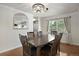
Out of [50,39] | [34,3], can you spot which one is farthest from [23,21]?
[50,39]

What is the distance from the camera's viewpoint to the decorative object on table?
167 cm

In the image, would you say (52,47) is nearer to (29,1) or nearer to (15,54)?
(15,54)

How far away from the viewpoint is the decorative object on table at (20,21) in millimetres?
1672

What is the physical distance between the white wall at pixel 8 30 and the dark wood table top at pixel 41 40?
0.21 m

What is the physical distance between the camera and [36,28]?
167 cm

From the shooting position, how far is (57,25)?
67.2 inches

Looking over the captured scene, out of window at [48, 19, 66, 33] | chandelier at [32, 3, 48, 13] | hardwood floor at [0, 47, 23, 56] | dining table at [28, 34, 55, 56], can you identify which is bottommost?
hardwood floor at [0, 47, 23, 56]

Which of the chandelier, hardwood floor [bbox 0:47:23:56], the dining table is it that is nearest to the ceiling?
the chandelier

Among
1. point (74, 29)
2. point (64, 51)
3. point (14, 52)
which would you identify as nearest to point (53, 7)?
point (74, 29)

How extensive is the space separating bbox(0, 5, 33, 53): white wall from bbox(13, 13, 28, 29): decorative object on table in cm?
6

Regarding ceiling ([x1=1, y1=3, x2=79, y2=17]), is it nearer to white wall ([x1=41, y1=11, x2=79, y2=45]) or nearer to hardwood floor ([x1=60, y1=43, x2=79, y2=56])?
white wall ([x1=41, y1=11, x2=79, y2=45])

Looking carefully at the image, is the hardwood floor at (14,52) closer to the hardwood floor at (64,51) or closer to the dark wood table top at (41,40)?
the hardwood floor at (64,51)

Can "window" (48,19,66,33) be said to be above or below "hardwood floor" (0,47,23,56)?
above

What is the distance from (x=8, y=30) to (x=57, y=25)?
906 mm
